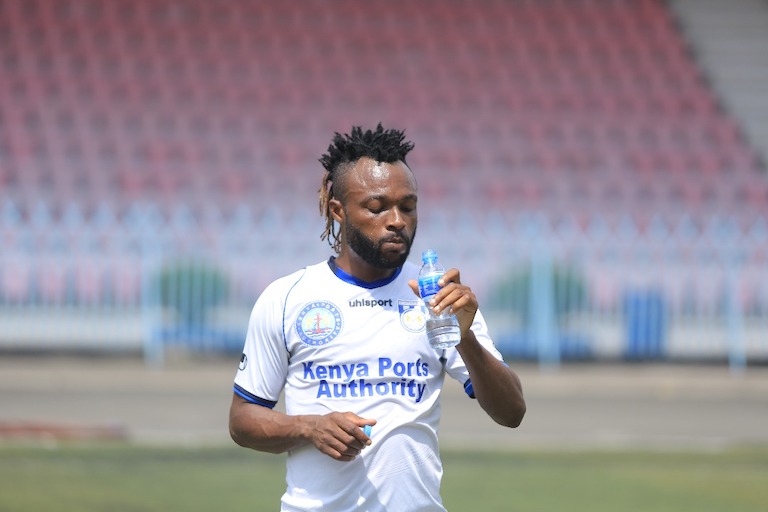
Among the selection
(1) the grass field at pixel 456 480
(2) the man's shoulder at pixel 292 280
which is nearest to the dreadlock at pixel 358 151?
(2) the man's shoulder at pixel 292 280

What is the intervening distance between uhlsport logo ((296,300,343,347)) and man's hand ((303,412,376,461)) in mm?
248

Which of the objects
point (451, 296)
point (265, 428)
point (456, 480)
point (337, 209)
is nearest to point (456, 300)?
point (451, 296)

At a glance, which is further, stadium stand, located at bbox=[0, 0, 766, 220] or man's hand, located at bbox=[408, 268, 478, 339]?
stadium stand, located at bbox=[0, 0, 766, 220]

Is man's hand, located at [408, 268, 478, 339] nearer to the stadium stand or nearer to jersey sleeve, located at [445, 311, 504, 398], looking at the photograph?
jersey sleeve, located at [445, 311, 504, 398]

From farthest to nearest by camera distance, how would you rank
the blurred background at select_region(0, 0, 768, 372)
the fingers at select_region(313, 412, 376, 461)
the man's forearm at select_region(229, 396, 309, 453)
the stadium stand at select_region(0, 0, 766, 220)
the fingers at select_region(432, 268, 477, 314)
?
the stadium stand at select_region(0, 0, 766, 220), the blurred background at select_region(0, 0, 768, 372), the man's forearm at select_region(229, 396, 309, 453), the fingers at select_region(313, 412, 376, 461), the fingers at select_region(432, 268, 477, 314)

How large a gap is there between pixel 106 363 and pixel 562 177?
782 centimetres

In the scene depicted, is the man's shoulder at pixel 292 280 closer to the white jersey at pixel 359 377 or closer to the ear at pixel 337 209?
the white jersey at pixel 359 377

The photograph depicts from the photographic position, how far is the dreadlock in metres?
3.17

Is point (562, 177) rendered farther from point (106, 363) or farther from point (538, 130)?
point (106, 363)

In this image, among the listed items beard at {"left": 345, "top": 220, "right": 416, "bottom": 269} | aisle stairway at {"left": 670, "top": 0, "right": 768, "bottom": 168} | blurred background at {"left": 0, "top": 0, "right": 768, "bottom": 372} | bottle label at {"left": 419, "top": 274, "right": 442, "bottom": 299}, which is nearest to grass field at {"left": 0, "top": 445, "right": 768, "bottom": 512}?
beard at {"left": 345, "top": 220, "right": 416, "bottom": 269}

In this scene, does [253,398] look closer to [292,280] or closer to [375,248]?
[292,280]

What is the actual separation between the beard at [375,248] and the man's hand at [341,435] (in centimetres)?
41

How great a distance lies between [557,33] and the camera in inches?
799

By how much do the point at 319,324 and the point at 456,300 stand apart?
0.50m
